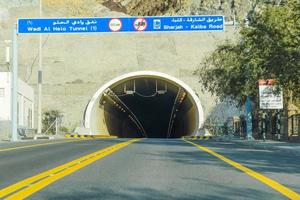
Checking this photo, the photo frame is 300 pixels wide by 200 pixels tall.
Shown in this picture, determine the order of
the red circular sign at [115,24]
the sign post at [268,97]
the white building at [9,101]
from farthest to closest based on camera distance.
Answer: the white building at [9,101], the red circular sign at [115,24], the sign post at [268,97]

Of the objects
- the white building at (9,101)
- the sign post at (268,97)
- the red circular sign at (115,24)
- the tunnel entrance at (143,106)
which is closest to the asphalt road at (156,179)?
the sign post at (268,97)

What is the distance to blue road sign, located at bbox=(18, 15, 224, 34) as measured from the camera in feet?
115

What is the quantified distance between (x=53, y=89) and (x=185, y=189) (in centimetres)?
5030

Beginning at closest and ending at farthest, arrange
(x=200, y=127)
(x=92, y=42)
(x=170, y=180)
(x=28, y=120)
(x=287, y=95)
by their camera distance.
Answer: (x=170, y=180)
(x=287, y=95)
(x=200, y=127)
(x=28, y=120)
(x=92, y=42)

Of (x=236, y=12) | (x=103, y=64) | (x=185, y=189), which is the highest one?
(x=236, y=12)

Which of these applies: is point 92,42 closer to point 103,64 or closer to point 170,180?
point 103,64

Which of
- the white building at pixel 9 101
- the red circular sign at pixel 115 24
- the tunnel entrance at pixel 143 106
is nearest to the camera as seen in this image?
the red circular sign at pixel 115 24

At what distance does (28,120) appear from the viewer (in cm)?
5778

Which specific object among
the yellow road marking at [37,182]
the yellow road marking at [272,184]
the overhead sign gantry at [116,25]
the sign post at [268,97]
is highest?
the overhead sign gantry at [116,25]

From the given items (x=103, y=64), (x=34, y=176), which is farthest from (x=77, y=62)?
(x=34, y=176)

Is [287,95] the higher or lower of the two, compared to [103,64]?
lower

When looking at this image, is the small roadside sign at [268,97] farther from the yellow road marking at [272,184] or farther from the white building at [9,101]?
the white building at [9,101]

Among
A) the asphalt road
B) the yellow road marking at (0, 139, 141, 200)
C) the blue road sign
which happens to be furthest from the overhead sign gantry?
the yellow road marking at (0, 139, 141, 200)

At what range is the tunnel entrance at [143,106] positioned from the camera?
179 ft
